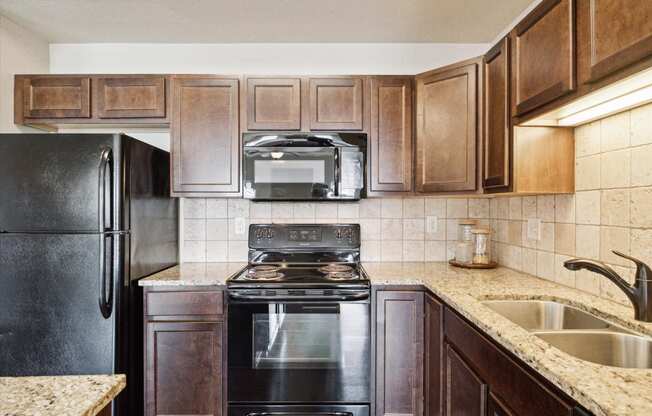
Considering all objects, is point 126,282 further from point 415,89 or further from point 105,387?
point 415,89

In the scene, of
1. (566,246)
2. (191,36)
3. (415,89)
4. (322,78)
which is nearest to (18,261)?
(191,36)

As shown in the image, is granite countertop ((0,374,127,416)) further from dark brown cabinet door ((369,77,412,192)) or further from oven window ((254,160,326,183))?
dark brown cabinet door ((369,77,412,192))

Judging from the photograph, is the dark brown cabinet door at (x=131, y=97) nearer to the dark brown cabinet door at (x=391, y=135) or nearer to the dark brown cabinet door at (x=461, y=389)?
the dark brown cabinet door at (x=391, y=135)

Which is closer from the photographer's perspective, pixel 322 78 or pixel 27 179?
pixel 27 179

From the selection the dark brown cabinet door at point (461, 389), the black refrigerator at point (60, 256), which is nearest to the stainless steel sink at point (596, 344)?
the dark brown cabinet door at point (461, 389)

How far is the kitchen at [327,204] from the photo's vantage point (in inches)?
50.9

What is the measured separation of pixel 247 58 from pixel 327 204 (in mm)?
1166

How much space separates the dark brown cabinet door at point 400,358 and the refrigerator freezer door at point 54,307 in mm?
1350

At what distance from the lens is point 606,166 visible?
1.47m

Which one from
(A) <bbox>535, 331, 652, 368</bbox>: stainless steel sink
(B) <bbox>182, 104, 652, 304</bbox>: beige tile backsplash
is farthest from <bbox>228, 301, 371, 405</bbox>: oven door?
(A) <bbox>535, 331, 652, 368</bbox>: stainless steel sink

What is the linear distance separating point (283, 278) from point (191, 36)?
171 centimetres

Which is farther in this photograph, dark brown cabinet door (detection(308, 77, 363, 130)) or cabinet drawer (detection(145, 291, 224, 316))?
dark brown cabinet door (detection(308, 77, 363, 130))

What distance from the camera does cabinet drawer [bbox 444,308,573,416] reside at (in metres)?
0.87

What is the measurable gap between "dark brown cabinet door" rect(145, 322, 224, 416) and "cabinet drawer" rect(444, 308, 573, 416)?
48.8 inches
